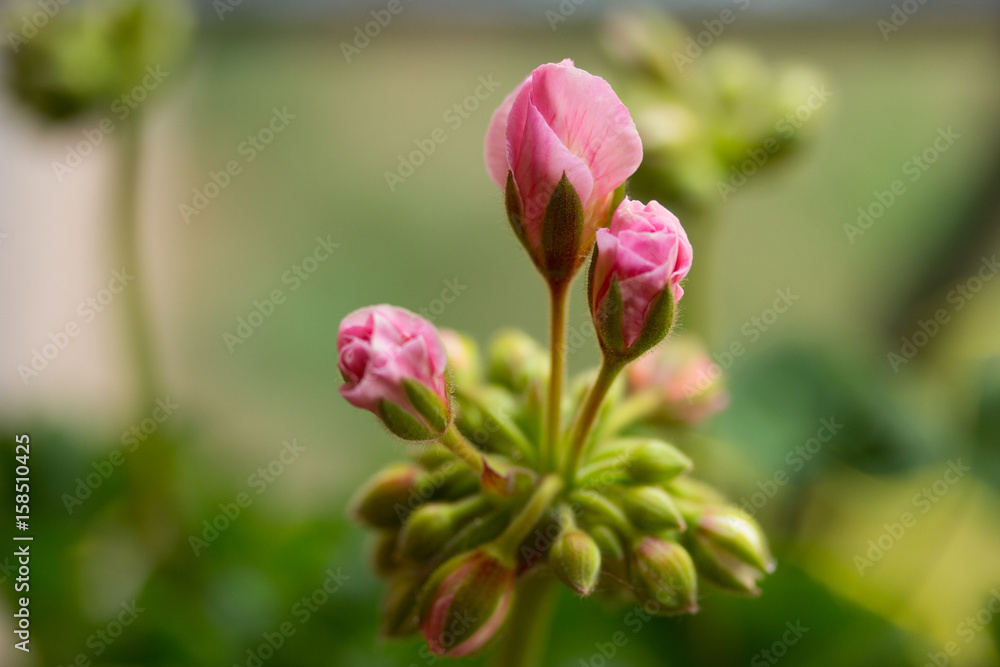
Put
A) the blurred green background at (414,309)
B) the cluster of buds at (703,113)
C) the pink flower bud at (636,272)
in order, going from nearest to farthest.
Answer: the pink flower bud at (636,272) < the cluster of buds at (703,113) < the blurred green background at (414,309)

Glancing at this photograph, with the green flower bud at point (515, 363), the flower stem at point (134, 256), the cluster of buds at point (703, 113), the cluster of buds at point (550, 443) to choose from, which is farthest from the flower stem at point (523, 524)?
the flower stem at point (134, 256)

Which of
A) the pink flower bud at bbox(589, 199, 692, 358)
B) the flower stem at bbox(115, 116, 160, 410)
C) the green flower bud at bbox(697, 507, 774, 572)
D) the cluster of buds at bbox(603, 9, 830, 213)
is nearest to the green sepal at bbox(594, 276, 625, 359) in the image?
the pink flower bud at bbox(589, 199, 692, 358)

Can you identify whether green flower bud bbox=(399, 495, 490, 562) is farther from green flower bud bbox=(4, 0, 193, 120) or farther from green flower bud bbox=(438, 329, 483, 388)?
green flower bud bbox=(4, 0, 193, 120)

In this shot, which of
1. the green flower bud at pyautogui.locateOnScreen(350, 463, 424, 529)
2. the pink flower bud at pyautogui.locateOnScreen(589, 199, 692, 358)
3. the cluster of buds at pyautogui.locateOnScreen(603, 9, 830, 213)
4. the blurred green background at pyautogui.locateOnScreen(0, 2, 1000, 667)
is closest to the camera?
the pink flower bud at pyautogui.locateOnScreen(589, 199, 692, 358)

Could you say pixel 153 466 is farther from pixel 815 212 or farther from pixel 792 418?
pixel 815 212

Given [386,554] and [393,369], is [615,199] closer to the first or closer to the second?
[393,369]

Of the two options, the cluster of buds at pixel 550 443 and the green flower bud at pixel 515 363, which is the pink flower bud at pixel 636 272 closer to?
the cluster of buds at pixel 550 443
